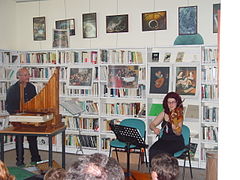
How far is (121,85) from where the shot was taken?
A: 608 cm

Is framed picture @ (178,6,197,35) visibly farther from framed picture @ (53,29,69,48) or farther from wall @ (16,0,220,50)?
framed picture @ (53,29,69,48)

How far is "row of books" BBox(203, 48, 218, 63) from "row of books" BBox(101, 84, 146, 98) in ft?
4.00

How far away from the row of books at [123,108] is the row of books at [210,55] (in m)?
1.42

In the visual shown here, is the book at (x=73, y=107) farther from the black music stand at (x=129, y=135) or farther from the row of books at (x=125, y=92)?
the black music stand at (x=129, y=135)

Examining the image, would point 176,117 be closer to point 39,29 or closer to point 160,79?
point 160,79

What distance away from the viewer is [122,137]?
4.57 metres

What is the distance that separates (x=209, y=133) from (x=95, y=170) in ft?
14.8

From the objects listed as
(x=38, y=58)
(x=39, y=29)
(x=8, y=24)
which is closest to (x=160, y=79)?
(x=38, y=58)

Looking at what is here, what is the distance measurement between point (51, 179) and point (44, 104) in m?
2.37

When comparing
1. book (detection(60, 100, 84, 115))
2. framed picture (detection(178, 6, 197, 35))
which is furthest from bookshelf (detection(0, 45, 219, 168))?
framed picture (detection(178, 6, 197, 35))
